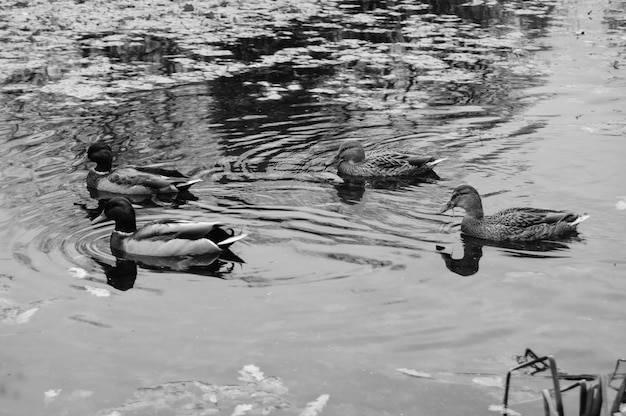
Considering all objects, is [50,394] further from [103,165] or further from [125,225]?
[103,165]

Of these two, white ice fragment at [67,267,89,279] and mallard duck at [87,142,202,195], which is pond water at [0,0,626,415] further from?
mallard duck at [87,142,202,195]

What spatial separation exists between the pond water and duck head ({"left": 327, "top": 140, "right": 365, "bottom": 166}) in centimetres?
29

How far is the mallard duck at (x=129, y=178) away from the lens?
456 inches

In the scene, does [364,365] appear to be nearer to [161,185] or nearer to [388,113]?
[161,185]

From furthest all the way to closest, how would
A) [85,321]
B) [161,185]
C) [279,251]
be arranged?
[161,185] < [279,251] < [85,321]

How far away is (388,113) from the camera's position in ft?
47.2

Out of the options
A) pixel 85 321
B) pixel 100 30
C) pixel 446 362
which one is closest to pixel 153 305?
pixel 85 321

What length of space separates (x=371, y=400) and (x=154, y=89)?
1017 centimetres

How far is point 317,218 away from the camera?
1043 centimetres

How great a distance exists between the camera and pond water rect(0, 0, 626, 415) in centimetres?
700

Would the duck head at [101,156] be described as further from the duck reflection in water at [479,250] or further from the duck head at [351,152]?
the duck reflection in water at [479,250]

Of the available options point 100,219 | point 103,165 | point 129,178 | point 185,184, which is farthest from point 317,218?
point 103,165

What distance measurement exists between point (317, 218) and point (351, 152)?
2.20 metres

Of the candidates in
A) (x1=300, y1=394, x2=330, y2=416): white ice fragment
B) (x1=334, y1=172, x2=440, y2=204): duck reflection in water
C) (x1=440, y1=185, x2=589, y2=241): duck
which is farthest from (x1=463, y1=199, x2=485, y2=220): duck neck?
(x1=300, y1=394, x2=330, y2=416): white ice fragment
